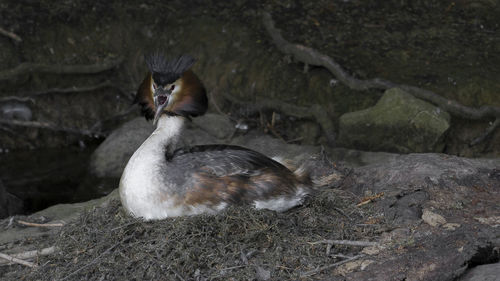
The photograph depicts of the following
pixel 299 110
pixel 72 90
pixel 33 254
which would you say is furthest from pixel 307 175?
pixel 72 90

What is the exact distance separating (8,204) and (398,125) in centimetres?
448

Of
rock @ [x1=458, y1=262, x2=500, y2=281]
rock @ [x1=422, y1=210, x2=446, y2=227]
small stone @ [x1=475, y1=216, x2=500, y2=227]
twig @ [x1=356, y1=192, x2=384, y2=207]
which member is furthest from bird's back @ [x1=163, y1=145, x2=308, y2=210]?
rock @ [x1=458, y1=262, x2=500, y2=281]

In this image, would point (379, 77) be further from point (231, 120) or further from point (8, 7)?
point (8, 7)

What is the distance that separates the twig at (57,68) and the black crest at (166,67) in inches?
167

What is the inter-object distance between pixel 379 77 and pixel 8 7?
17.2 ft

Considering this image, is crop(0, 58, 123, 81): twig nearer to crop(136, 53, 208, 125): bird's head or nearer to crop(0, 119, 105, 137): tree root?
crop(0, 119, 105, 137): tree root

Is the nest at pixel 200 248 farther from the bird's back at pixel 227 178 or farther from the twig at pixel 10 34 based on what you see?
the twig at pixel 10 34

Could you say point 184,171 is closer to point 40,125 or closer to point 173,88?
point 173,88

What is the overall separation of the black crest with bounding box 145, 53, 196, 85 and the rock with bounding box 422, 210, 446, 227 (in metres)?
2.03

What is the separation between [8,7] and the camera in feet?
28.6

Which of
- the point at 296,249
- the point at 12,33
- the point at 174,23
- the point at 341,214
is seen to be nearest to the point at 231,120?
the point at 174,23

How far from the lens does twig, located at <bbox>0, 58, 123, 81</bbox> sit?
829 centimetres

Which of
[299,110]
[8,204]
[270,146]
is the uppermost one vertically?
[299,110]

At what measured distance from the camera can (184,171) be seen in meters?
4.36
